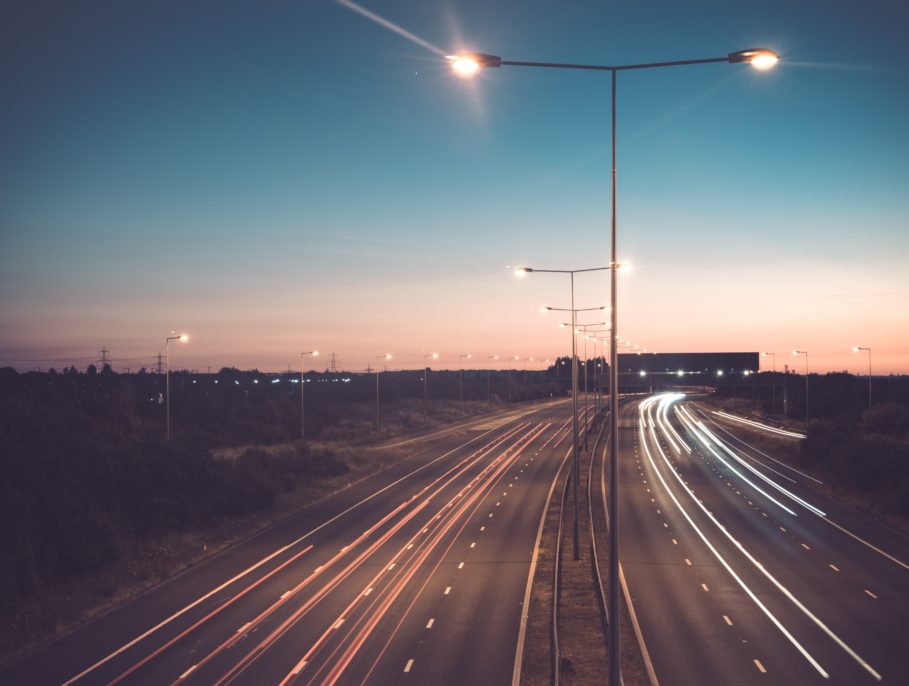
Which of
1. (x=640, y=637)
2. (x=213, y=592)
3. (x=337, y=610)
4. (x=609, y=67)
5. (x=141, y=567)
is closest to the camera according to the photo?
(x=609, y=67)

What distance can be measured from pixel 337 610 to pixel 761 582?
1760 cm

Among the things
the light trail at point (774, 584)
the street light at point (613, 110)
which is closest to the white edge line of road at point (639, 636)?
the light trail at point (774, 584)

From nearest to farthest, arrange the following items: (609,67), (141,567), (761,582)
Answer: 1. (609,67)
2. (761,582)
3. (141,567)

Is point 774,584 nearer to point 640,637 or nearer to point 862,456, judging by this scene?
point 640,637

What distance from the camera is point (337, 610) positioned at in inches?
1016

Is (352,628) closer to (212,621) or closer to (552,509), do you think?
(212,621)

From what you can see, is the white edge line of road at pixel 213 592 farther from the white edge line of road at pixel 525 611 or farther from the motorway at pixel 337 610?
the white edge line of road at pixel 525 611

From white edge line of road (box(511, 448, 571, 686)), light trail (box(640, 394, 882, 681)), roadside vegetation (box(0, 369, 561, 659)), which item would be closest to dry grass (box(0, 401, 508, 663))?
roadside vegetation (box(0, 369, 561, 659))

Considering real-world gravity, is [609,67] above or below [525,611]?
above

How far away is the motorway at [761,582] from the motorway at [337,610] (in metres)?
5.37

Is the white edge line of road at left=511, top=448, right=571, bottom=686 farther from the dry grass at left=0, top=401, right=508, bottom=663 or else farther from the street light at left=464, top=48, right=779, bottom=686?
the dry grass at left=0, top=401, right=508, bottom=663

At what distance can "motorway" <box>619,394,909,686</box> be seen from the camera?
2114cm

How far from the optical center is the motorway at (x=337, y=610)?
20391 mm

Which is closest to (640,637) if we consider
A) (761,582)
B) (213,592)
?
(761,582)
